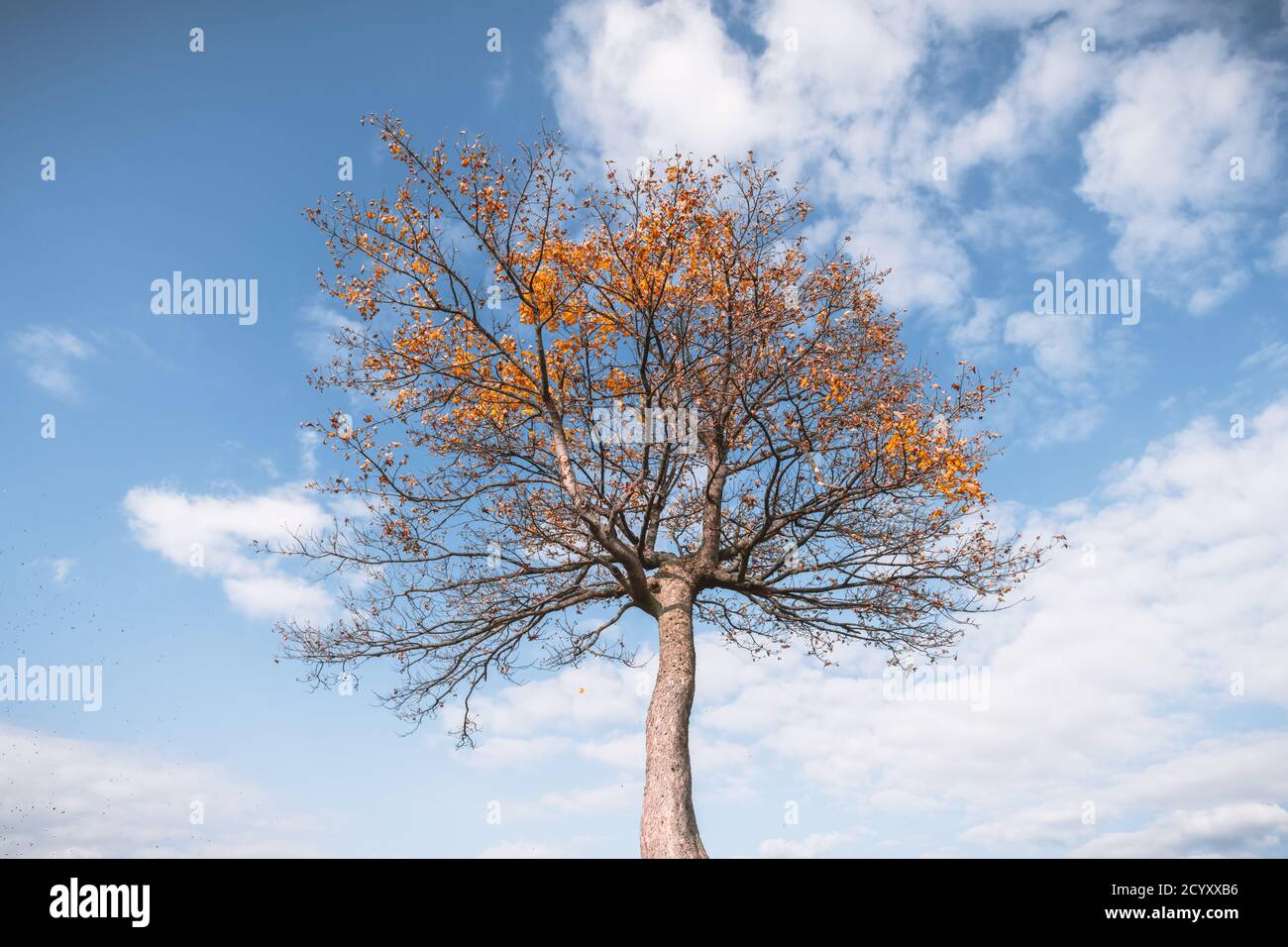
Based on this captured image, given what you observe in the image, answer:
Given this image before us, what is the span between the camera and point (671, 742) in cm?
1184

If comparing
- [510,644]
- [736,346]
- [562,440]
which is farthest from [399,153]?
[510,644]

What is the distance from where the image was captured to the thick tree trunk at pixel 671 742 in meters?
11.2

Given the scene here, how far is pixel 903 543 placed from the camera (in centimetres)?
1331

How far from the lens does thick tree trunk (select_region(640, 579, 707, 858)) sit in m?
11.2

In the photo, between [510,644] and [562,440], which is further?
[510,644]
